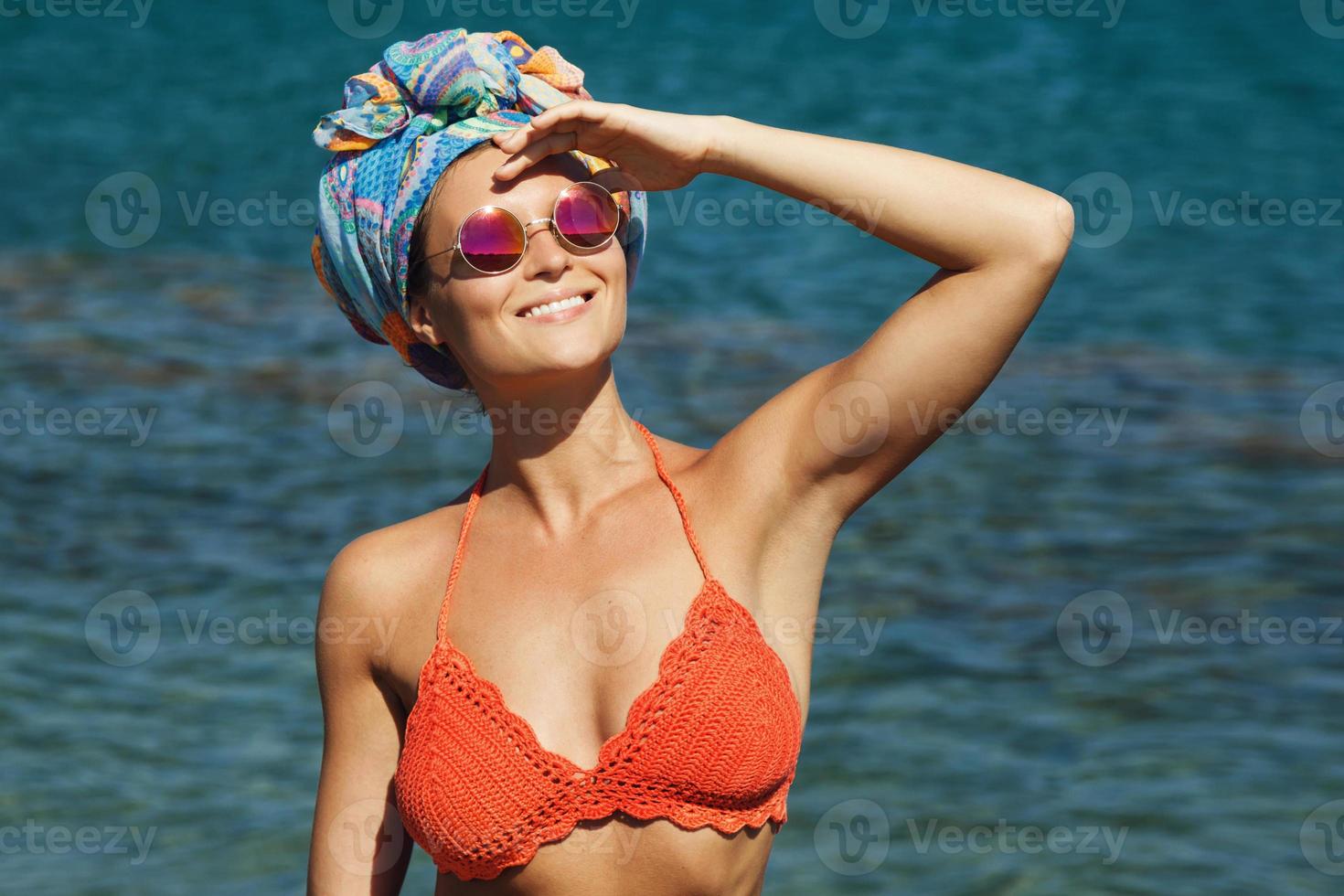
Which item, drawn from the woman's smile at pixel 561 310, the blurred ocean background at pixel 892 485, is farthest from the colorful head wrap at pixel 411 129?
the blurred ocean background at pixel 892 485

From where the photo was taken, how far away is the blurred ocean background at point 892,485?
5.44 metres

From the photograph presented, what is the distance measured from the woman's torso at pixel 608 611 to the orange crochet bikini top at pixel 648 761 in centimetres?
3

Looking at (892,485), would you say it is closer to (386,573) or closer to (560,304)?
(386,573)

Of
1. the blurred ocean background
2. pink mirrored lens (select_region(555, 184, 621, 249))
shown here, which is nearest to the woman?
pink mirrored lens (select_region(555, 184, 621, 249))

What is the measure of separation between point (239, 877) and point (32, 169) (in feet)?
34.6

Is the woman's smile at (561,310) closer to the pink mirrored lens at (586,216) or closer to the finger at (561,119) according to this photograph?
the pink mirrored lens at (586,216)

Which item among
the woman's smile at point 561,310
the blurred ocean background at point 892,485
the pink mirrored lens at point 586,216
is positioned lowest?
the blurred ocean background at point 892,485

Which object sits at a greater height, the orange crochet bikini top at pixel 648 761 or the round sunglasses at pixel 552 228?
the round sunglasses at pixel 552 228

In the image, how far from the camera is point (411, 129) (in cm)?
284

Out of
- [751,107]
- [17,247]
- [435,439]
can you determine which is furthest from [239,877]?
[751,107]

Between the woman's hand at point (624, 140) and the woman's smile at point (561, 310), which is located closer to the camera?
the woman's hand at point (624, 140)

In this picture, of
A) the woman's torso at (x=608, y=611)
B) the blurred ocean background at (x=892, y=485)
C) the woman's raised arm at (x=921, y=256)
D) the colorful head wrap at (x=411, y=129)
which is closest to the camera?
the woman's raised arm at (x=921, y=256)

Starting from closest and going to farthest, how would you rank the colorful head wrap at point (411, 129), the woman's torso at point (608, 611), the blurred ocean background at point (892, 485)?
the woman's torso at point (608, 611) < the colorful head wrap at point (411, 129) < the blurred ocean background at point (892, 485)

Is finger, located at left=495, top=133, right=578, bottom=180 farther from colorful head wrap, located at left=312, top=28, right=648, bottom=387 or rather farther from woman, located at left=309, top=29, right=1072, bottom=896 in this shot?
colorful head wrap, located at left=312, top=28, right=648, bottom=387
